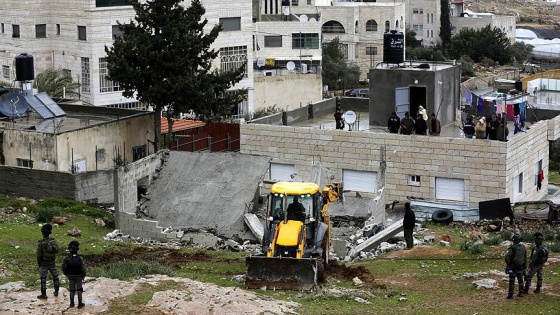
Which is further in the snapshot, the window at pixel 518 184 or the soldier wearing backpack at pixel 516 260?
the window at pixel 518 184

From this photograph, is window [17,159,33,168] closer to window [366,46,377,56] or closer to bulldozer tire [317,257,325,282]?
bulldozer tire [317,257,325,282]

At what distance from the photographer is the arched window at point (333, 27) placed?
10706cm

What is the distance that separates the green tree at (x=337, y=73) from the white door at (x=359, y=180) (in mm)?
54044

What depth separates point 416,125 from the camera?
135 feet

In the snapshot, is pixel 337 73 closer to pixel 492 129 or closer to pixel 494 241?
pixel 492 129

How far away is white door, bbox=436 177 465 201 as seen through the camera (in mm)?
40406

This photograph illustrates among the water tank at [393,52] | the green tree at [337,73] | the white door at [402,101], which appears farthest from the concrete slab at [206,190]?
the green tree at [337,73]

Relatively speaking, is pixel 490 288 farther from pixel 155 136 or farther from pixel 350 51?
pixel 350 51

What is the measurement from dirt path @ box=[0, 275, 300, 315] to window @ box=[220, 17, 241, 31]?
4413cm

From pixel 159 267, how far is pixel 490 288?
7.42 m

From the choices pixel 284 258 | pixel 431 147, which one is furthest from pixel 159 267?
pixel 431 147

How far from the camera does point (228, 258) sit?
32.2 m

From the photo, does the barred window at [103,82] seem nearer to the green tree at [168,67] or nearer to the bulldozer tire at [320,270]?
the green tree at [168,67]

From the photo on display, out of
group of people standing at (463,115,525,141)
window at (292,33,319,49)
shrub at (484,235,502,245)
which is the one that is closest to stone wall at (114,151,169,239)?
shrub at (484,235,502,245)
